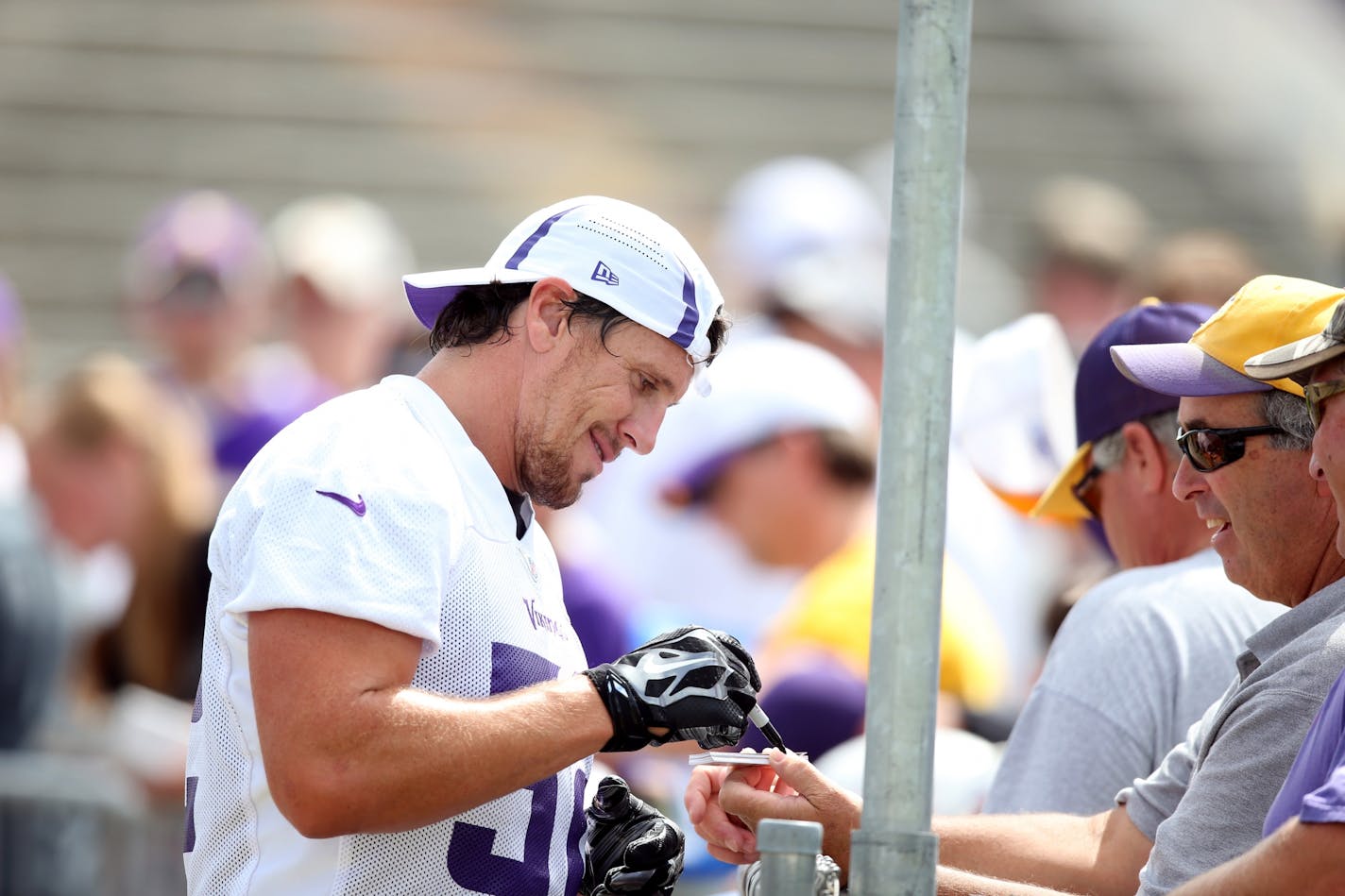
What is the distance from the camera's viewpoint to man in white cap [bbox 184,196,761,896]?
8.92ft

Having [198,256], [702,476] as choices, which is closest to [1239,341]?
[702,476]

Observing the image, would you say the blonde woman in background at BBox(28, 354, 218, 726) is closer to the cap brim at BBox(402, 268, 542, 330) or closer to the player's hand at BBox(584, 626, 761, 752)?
the cap brim at BBox(402, 268, 542, 330)

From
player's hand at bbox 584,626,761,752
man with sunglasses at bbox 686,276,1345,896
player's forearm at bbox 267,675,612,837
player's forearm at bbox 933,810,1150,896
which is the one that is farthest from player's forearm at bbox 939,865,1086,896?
player's forearm at bbox 267,675,612,837

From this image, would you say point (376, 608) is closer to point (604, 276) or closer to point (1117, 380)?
point (604, 276)

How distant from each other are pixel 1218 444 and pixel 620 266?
40.3 inches

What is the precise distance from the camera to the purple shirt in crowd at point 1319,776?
227 cm

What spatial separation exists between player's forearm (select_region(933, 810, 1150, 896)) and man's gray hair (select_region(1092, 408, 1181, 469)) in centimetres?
82

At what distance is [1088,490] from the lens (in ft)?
13.6

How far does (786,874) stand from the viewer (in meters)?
2.31

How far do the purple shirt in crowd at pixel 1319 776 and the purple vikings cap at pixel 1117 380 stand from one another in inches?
55.3

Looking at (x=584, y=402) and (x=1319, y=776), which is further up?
(x=584, y=402)

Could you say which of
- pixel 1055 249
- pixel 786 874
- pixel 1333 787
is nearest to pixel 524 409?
pixel 786 874

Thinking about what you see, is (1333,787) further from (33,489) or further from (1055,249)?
(33,489)

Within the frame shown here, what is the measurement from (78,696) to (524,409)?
529 centimetres
